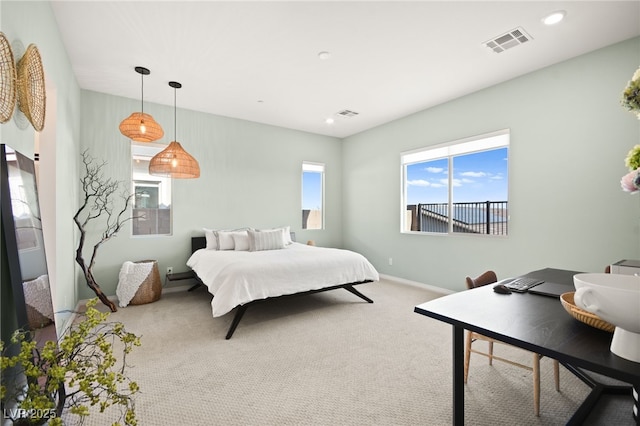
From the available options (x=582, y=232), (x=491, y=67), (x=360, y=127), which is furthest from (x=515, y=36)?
(x=360, y=127)

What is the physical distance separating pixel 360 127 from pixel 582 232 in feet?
12.5

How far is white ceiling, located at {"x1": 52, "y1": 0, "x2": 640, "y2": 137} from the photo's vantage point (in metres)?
2.53

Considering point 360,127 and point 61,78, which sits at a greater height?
point 360,127

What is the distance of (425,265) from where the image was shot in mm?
→ 4844

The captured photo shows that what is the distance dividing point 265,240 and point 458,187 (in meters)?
3.06

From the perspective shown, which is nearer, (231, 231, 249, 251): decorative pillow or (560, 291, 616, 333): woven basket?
(560, 291, 616, 333): woven basket

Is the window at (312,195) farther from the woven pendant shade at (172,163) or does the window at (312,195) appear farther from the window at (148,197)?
the woven pendant shade at (172,163)

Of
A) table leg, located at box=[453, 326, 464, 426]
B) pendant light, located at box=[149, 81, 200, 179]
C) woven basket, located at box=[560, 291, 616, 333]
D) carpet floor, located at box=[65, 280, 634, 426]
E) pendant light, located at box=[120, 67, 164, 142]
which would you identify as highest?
pendant light, located at box=[120, 67, 164, 142]

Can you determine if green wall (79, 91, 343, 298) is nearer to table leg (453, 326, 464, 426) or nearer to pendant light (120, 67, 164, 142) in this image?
pendant light (120, 67, 164, 142)

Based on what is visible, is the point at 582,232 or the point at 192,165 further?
the point at 192,165

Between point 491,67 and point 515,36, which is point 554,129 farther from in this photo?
point 515,36

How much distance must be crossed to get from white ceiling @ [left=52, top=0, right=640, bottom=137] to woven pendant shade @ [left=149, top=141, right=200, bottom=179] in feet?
3.07

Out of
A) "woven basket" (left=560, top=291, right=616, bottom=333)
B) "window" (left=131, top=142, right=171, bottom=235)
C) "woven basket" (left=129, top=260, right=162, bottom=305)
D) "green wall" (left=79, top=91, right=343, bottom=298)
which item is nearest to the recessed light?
"woven basket" (left=560, top=291, right=616, bottom=333)

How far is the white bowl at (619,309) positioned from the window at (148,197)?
16.4 ft
